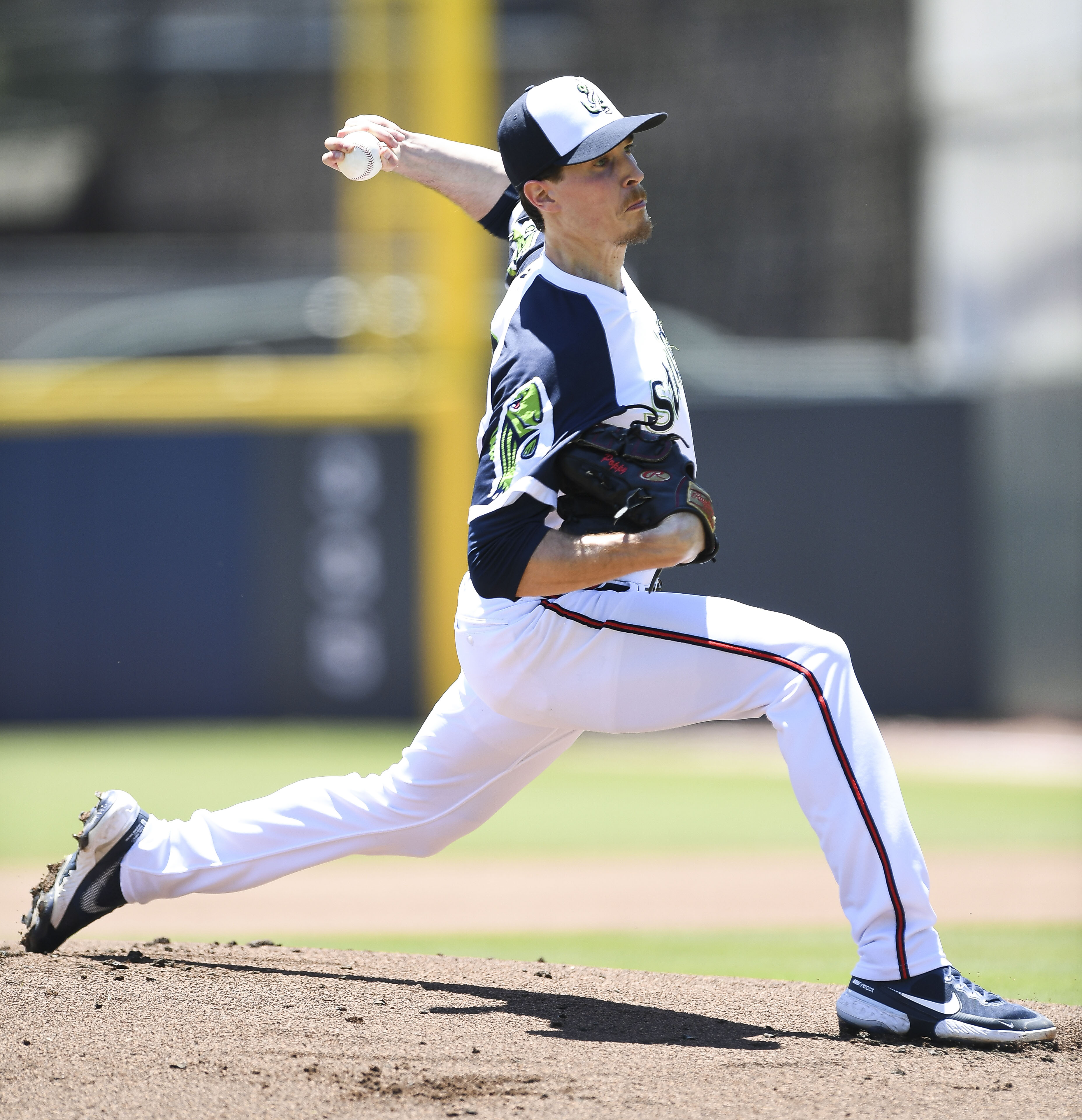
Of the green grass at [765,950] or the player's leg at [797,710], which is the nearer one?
the player's leg at [797,710]

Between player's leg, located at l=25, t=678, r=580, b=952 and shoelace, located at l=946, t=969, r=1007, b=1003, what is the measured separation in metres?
0.96

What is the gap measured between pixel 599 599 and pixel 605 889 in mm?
3179

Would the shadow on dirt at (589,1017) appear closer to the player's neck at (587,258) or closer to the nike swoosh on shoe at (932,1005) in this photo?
the nike swoosh on shoe at (932,1005)

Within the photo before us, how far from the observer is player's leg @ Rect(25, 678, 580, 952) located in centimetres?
380

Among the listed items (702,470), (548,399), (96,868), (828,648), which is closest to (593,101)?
(548,399)

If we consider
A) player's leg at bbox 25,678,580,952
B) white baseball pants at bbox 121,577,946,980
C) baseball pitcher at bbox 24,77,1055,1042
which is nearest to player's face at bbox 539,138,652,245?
baseball pitcher at bbox 24,77,1055,1042

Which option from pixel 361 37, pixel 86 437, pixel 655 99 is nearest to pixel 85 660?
pixel 86 437

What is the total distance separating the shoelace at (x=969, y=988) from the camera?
3.36 m

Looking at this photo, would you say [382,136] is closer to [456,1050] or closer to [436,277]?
[456,1050]

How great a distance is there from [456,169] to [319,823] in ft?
5.34

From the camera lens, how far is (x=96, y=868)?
3975 millimetres

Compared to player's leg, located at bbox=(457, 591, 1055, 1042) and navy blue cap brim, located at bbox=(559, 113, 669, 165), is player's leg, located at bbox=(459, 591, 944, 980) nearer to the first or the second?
player's leg, located at bbox=(457, 591, 1055, 1042)

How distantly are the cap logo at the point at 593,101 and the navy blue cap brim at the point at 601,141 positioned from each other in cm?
5

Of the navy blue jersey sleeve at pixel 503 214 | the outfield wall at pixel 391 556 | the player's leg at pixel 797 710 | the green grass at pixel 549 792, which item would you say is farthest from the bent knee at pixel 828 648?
the outfield wall at pixel 391 556
